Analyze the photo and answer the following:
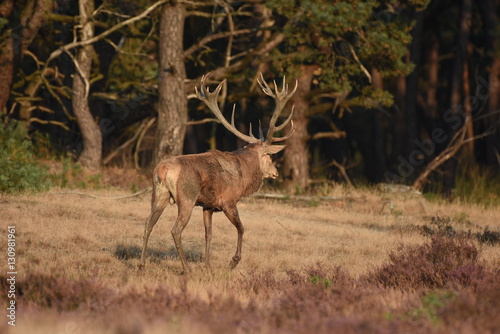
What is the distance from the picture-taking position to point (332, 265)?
10469 mm

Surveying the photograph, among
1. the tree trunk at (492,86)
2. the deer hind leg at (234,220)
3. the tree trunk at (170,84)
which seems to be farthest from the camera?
the tree trunk at (492,86)

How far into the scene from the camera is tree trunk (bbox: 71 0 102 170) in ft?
65.6

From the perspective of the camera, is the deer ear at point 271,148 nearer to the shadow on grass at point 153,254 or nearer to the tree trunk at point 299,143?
the shadow on grass at point 153,254

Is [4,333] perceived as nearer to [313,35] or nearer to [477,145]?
[313,35]

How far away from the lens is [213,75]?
21094 mm

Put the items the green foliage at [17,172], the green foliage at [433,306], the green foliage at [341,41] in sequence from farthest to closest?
the green foliage at [341,41]
the green foliage at [17,172]
the green foliage at [433,306]

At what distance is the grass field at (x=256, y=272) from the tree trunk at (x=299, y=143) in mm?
4584

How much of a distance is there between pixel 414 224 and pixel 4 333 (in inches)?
432

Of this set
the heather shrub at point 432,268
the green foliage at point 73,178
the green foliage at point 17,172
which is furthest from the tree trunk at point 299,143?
the heather shrub at point 432,268

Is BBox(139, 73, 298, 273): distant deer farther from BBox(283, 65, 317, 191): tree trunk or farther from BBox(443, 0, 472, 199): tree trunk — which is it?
BBox(443, 0, 472, 199): tree trunk

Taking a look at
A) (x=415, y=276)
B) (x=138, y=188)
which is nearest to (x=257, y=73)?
(x=138, y=188)

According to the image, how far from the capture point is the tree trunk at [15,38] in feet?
62.7

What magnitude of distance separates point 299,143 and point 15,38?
26.2 feet

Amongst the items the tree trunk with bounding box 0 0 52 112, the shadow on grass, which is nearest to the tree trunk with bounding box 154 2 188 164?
the tree trunk with bounding box 0 0 52 112
